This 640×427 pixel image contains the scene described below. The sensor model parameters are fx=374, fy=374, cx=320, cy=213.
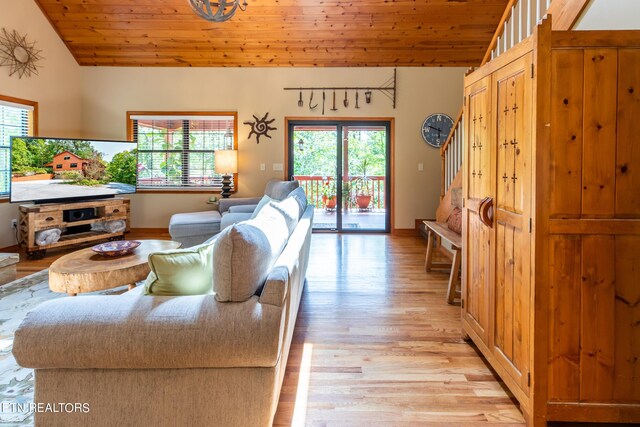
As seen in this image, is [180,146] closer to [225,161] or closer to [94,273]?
[225,161]

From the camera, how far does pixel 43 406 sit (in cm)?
142

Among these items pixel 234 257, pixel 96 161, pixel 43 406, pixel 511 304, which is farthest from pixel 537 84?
pixel 96 161

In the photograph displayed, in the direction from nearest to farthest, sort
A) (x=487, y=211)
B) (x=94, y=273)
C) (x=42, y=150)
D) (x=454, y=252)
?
(x=487, y=211), (x=94, y=273), (x=454, y=252), (x=42, y=150)

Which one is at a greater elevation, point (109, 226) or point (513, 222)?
point (513, 222)

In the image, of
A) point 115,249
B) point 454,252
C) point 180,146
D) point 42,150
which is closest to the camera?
point 115,249

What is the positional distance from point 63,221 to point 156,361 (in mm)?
4570

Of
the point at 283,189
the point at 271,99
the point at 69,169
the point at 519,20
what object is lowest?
the point at 283,189

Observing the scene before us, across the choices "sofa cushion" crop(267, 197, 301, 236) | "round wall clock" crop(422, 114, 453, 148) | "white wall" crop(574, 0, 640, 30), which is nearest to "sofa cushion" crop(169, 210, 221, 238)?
"sofa cushion" crop(267, 197, 301, 236)

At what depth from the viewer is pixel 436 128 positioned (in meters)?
6.30

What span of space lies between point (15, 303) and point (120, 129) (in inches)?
159

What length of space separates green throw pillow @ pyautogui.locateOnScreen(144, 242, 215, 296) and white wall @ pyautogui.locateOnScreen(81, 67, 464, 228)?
A: 16.0 ft

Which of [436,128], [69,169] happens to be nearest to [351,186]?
[436,128]

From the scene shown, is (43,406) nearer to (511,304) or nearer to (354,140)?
(511,304)

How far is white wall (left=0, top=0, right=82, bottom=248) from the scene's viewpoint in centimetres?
488
